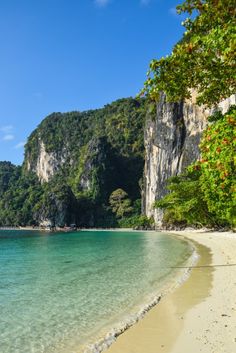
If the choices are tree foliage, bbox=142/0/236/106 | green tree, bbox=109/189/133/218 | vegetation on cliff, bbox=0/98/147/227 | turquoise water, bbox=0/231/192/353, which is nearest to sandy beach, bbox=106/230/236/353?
turquoise water, bbox=0/231/192/353

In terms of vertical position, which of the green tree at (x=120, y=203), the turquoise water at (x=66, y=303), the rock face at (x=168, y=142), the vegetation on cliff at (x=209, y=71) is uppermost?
the rock face at (x=168, y=142)

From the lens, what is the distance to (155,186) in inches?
4749

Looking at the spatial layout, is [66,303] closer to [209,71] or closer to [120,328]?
[120,328]

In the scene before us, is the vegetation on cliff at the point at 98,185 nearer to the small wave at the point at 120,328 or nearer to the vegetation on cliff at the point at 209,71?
the small wave at the point at 120,328

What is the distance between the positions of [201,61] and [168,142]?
100756mm

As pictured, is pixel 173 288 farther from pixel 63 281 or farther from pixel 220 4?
pixel 220 4

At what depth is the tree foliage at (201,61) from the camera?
26.0ft

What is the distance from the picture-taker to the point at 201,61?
844 centimetres

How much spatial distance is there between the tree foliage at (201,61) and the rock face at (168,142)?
75.2 metres

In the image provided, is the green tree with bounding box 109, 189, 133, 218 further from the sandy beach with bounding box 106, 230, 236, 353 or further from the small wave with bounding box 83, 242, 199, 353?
the sandy beach with bounding box 106, 230, 236, 353

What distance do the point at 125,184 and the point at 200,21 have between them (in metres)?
162

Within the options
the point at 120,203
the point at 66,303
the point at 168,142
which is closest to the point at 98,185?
the point at 120,203

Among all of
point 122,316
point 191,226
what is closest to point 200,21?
point 122,316

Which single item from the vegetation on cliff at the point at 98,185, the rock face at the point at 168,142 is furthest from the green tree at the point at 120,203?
the rock face at the point at 168,142
